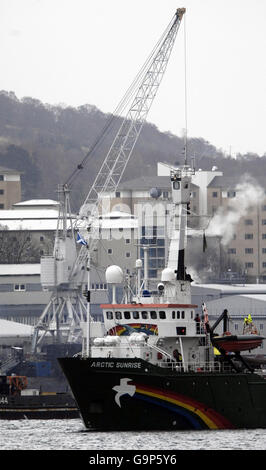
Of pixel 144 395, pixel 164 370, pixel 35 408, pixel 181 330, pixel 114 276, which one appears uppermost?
pixel 114 276

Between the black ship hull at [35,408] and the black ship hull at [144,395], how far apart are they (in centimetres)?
1605

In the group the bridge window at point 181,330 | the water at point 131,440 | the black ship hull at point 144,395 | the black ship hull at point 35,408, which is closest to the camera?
the water at point 131,440

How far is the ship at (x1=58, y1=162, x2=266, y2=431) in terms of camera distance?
8531cm

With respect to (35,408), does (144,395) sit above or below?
below

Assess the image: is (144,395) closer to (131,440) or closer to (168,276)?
(131,440)

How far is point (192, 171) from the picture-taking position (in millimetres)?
92875

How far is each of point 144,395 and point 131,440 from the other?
4118 mm

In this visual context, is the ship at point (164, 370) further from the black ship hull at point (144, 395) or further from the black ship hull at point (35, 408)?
the black ship hull at point (35, 408)

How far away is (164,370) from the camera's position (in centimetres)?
8631

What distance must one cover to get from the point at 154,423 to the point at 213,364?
6288mm

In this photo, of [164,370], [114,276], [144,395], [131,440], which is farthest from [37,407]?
[131,440]

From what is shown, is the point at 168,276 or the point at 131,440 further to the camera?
the point at 168,276

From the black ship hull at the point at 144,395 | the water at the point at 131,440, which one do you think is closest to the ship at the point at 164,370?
A: the black ship hull at the point at 144,395

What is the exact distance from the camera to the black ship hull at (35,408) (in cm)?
10250
